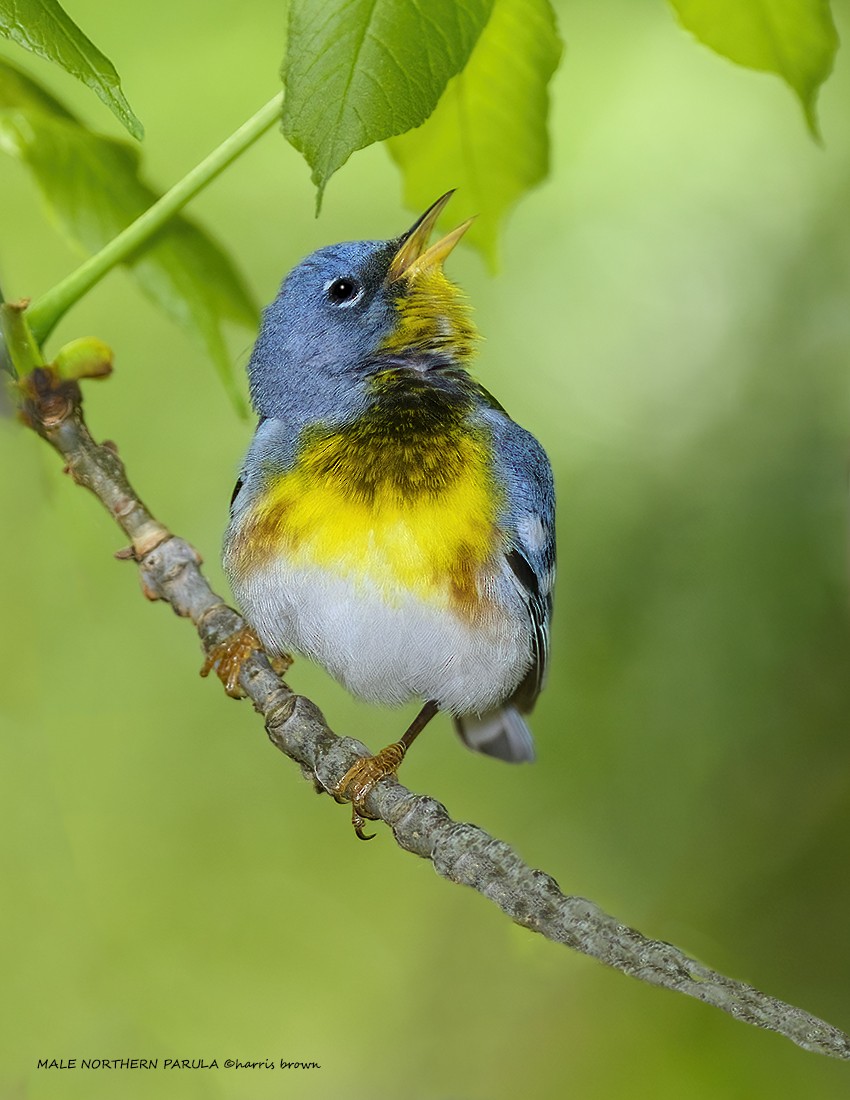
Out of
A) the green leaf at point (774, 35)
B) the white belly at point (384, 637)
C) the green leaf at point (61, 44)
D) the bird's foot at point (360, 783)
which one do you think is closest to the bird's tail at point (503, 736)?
the white belly at point (384, 637)

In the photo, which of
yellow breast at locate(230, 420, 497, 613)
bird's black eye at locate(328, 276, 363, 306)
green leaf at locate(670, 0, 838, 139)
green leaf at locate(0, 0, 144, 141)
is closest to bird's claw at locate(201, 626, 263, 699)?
yellow breast at locate(230, 420, 497, 613)

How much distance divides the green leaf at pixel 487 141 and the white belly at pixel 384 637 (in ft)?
1.15

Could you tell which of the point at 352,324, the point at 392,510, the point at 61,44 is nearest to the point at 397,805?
the point at 392,510

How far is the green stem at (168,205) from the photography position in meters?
0.86

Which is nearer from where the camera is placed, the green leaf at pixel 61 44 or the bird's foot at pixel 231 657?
the green leaf at pixel 61 44

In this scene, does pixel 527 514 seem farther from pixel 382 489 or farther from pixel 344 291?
pixel 344 291

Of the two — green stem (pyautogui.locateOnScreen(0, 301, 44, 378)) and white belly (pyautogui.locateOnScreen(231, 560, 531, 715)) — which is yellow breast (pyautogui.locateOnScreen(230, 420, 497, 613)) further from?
green stem (pyautogui.locateOnScreen(0, 301, 44, 378))

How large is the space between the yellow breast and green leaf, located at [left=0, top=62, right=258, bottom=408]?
11cm

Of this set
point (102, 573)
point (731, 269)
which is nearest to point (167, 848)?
point (102, 573)

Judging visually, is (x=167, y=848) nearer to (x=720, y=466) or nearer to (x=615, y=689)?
(x=615, y=689)

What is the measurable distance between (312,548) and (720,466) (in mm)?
1455

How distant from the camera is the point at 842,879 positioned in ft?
6.99

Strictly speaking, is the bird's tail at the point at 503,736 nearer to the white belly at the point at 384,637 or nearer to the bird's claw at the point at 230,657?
the white belly at the point at 384,637

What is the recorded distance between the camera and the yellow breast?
1.04 metres
